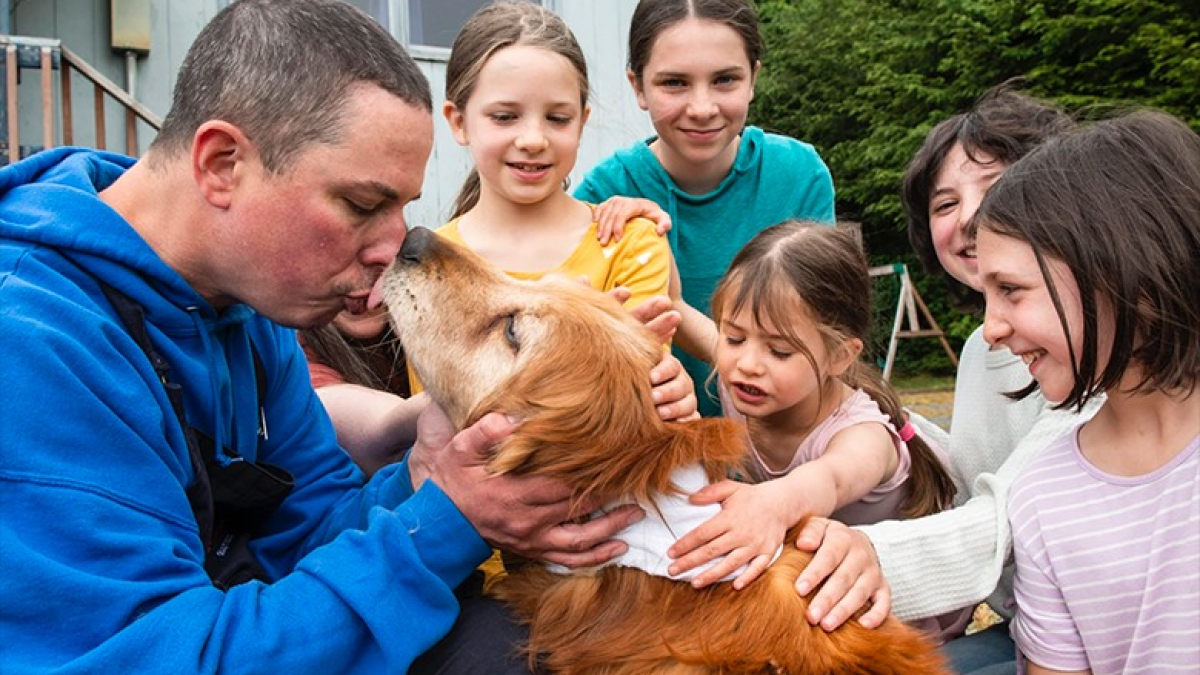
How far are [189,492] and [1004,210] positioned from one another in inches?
78.5

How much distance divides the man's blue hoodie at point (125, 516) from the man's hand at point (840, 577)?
738mm

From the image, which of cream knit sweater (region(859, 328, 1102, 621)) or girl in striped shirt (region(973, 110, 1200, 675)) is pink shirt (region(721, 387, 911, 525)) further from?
girl in striped shirt (region(973, 110, 1200, 675))

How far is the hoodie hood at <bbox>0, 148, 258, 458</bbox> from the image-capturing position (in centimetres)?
194

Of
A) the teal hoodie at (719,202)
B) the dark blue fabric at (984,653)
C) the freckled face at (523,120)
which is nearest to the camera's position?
the dark blue fabric at (984,653)

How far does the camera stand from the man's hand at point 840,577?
2.16m

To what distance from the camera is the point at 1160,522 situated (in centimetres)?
227

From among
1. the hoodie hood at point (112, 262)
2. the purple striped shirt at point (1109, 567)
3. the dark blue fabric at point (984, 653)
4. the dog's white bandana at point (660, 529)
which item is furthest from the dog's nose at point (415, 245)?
the dark blue fabric at point (984, 653)

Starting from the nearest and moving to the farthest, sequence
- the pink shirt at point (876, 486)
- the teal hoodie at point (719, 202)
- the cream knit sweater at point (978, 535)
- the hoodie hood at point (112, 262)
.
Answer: the hoodie hood at point (112, 262)
the cream knit sweater at point (978, 535)
the pink shirt at point (876, 486)
the teal hoodie at point (719, 202)

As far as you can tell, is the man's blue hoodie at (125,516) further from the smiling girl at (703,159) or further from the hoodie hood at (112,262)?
the smiling girl at (703,159)

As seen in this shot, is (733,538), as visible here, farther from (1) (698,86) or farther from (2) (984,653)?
(1) (698,86)

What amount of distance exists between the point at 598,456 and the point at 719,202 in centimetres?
220

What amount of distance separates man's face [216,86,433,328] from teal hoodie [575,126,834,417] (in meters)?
2.01

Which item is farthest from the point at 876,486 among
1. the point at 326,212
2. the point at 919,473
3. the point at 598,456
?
the point at 326,212

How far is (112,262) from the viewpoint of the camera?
2.01 m
